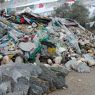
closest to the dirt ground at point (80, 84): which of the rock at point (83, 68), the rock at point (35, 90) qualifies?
the rock at point (83, 68)

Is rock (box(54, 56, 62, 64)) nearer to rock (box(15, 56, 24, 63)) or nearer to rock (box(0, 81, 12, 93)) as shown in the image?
rock (box(15, 56, 24, 63))

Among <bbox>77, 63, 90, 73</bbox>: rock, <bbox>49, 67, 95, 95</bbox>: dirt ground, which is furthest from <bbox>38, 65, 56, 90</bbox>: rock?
<bbox>77, 63, 90, 73</bbox>: rock

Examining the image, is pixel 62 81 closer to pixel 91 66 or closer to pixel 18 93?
pixel 18 93

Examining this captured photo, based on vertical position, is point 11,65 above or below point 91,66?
above

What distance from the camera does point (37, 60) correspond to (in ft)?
34.0

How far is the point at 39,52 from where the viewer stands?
35.0 ft

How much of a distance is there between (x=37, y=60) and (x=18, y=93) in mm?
3096

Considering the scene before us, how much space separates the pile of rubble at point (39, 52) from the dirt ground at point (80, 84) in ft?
0.56

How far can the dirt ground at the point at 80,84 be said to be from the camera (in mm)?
8203

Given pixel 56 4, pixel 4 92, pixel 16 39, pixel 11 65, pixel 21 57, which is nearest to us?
pixel 4 92

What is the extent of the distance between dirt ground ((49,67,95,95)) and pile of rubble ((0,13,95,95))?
17 cm

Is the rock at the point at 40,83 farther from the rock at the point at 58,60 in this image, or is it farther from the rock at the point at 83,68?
the rock at the point at 58,60

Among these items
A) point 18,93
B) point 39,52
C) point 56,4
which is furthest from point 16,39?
point 56,4

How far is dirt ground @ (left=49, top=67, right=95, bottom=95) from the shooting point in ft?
26.9
